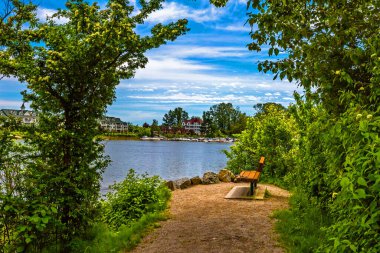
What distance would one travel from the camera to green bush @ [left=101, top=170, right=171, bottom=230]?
10.6 meters

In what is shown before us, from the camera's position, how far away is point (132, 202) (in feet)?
37.1

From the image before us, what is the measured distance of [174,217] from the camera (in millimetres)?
10133

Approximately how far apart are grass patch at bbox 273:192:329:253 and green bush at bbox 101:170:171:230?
384cm

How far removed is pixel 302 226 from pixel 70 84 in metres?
6.06

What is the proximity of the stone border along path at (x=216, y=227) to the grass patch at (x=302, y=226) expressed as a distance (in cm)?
25

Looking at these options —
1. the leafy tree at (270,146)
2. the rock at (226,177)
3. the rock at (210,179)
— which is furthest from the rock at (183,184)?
the leafy tree at (270,146)

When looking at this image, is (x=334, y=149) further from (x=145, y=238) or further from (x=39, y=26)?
(x=39, y=26)

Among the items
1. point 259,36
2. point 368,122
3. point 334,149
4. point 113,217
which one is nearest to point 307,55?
point 259,36

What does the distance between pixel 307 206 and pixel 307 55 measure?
4.01 m

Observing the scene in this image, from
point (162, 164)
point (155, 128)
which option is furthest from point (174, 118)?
point (162, 164)

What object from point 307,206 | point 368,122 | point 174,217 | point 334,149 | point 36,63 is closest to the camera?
point 368,122

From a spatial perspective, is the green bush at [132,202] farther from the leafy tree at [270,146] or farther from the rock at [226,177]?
the leafy tree at [270,146]

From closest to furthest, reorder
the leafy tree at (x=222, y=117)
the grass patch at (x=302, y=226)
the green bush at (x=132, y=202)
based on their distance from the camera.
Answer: the grass patch at (x=302, y=226), the green bush at (x=132, y=202), the leafy tree at (x=222, y=117)

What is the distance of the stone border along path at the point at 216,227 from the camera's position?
746 cm
